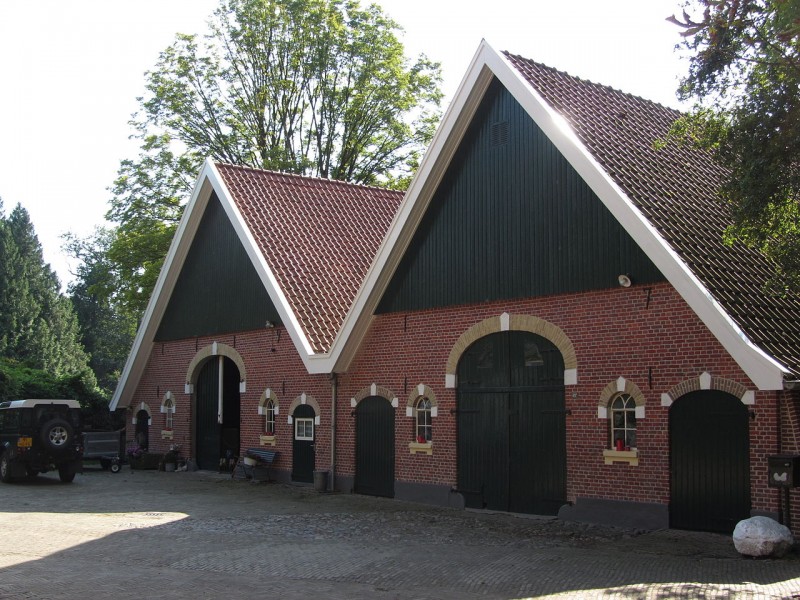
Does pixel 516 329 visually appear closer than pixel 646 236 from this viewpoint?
No

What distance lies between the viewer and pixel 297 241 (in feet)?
82.5

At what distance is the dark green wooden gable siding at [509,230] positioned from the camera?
1600 centimetres

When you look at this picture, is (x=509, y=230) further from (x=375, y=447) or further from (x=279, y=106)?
(x=279, y=106)

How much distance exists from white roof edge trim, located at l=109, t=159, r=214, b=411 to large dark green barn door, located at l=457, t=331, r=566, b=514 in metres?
11.6

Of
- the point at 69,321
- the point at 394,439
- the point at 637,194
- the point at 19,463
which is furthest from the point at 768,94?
the point at 69,321

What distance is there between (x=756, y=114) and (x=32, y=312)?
5769cm

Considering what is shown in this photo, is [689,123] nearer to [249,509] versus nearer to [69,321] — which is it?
[249,509]

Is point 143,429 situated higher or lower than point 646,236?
lower

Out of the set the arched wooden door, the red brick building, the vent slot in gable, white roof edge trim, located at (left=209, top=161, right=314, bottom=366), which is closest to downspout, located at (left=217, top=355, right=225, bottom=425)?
the red brick building

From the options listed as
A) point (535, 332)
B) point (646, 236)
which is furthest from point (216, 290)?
point (646, 236)

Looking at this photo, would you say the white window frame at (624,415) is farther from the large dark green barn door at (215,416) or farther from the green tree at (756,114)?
the large dark green barn door at (215,416)

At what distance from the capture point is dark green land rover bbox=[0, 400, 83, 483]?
23656 mm

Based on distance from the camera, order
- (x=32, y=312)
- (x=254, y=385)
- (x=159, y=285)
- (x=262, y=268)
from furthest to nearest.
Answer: (x=32, y=312) → (x=159, y=285) → (x=254, y=385) → (x=262, y=268)

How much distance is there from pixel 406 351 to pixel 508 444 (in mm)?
3346
